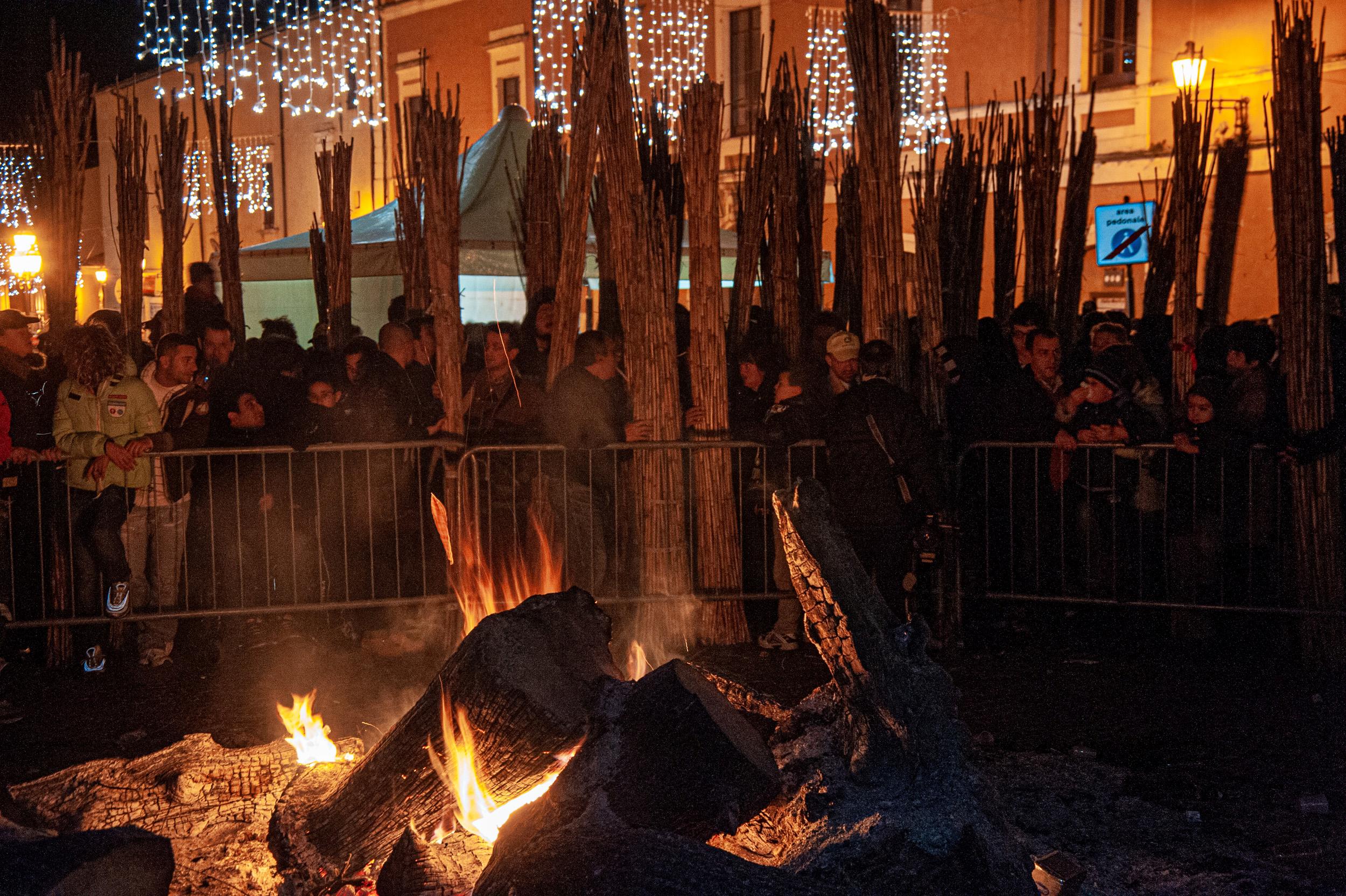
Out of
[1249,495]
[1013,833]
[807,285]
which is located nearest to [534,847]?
[1013,833]

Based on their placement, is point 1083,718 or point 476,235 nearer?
point 1083,718

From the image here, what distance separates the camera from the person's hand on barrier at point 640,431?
22.5 feet

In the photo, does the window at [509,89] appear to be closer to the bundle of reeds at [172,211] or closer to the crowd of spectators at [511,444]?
the bundle of reeds at [172,211]

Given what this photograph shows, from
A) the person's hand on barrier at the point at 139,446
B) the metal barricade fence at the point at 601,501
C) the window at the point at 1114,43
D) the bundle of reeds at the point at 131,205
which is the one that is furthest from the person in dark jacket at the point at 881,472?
the window at the point at 1114,43

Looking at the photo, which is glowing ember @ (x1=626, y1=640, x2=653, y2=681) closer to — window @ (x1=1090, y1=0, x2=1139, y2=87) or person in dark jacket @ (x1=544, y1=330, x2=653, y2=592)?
person in dark jacket @ (x1=544, y1=330, x2=653, y2=592)

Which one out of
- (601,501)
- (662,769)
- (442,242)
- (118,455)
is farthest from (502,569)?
(662,769)

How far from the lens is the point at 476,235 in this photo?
1179 centimetres

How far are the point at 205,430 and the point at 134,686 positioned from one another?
1434 millimetres

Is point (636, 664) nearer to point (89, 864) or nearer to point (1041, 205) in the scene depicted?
point (89, 864)

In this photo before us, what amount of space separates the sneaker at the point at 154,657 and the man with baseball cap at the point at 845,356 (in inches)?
157

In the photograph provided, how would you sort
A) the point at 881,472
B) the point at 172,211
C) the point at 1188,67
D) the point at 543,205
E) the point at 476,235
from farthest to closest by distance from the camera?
the point at 1188,67
the point at 476,235
the point at 172,211
the point at 543,205
the point at 881,472

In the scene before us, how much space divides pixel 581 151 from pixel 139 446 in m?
2.93

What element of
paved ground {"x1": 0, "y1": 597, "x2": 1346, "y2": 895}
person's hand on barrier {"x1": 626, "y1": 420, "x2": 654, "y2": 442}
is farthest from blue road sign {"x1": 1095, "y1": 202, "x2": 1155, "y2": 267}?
person's hand on barrier {"x1": 626, "y1": 420, "x2": 654, "y2": 442}

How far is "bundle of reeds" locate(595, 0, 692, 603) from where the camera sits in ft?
22.0
